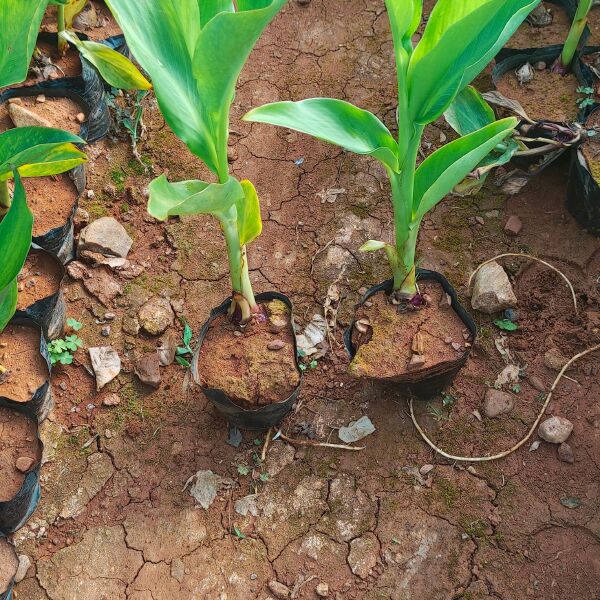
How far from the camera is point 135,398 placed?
6.40 ft

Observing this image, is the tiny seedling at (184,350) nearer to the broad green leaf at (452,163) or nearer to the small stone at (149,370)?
the small stone at (149,370)

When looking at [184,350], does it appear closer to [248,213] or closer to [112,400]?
[112,400]

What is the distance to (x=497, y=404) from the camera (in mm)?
1854

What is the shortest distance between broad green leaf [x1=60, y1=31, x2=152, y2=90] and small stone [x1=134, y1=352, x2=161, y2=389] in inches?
30.1

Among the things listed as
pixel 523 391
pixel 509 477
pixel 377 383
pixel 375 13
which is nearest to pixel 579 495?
pixel 509 477

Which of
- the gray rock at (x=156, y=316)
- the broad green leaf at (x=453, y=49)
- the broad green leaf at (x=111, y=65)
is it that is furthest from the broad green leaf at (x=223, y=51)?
the gray rock at (x=156, y=316)

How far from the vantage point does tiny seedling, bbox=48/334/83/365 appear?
1.97m

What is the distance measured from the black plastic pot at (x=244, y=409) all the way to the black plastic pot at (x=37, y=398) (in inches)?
16.2

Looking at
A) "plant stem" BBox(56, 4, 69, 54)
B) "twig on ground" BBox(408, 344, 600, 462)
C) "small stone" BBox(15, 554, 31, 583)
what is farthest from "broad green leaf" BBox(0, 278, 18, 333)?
"plant stem" BBox(56, 4, 69, 54)

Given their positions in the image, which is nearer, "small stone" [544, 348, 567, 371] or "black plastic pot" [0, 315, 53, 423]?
"black plastic pot" [0, 315, 53, 423]

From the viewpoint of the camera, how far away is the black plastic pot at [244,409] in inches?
67.0

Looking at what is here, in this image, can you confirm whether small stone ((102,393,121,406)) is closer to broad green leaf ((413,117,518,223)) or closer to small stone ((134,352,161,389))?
small stone ((134,352,161,389))

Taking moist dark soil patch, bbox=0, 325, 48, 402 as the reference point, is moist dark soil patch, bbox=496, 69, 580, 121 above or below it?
below

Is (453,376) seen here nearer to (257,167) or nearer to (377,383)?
(377,383)
